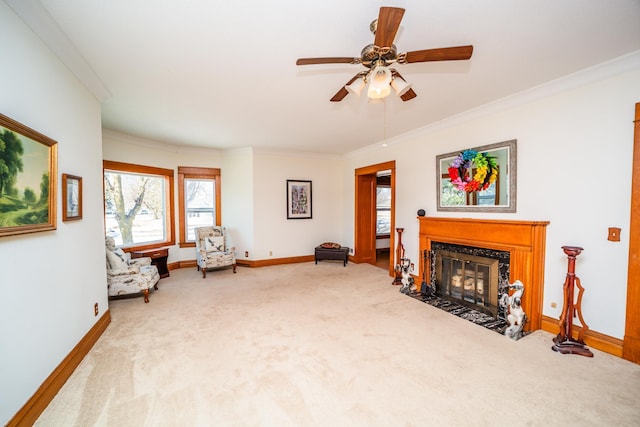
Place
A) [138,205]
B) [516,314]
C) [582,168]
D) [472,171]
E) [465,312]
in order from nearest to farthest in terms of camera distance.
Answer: [582,168] → [516,314] → [465,312] → [472,171] → [138,205]

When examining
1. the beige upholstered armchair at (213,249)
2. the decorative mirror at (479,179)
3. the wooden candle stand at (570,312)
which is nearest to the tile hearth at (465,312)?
the wooden candle stand at (570,312)

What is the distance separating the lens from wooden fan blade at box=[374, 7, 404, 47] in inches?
47.7

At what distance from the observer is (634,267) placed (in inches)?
86.4

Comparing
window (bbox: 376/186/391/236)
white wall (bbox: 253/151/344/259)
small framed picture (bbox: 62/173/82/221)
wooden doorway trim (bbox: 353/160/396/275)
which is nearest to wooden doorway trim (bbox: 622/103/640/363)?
wooden doorway trim (bbox: 353/160/396/275)

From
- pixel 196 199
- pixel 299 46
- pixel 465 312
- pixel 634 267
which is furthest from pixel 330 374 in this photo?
pixel 196 199

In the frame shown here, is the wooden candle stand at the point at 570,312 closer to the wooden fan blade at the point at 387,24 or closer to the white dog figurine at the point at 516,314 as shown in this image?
the white dog figurine at the point at 516,314

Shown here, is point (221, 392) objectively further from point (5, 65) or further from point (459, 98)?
point (459, 98)

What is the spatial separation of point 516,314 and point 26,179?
4222mm

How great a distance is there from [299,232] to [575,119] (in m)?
4.91

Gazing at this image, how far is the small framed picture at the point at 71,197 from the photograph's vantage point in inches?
83.3

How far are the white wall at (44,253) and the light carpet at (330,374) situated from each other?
366 millimetres

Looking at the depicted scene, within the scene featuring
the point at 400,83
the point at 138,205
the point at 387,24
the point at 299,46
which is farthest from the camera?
the point at 138,205

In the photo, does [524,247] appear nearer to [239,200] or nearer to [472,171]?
[472,171]

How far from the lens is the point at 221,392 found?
1.87 m
